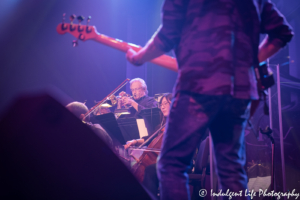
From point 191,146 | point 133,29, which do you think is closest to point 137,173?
point 191,146

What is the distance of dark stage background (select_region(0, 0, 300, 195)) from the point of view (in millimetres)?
3090

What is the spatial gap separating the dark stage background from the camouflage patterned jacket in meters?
1.49

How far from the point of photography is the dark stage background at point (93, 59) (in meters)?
3.09

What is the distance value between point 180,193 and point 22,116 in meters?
0.93

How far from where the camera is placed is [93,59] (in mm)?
5949

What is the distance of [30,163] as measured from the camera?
3.27 feet

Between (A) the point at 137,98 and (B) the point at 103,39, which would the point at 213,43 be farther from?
(A) the point at 137,98

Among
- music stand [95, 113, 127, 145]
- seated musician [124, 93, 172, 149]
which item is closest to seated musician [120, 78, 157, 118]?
seated musician [124, 93, 172, 149]

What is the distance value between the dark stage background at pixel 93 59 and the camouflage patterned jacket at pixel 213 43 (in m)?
1.49

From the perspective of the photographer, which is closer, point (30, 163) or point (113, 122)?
point (30, 163)

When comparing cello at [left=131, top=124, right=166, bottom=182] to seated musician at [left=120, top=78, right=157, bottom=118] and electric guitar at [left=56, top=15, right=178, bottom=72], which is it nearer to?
electric guitar at [left=56, top=15, right=178, bottom=72]

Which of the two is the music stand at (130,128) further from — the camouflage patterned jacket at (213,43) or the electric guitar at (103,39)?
the camouflage patterned jacket at (213,43)

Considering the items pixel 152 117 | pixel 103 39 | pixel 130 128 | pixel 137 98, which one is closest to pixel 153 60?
pixel 103 39

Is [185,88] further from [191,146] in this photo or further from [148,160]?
[148,160]
